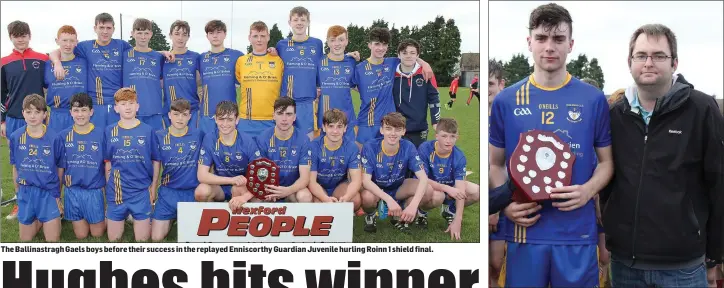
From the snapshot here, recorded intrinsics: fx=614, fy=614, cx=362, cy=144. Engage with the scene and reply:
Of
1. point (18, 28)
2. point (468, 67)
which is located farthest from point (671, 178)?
point (18, 28)

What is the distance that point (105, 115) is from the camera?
11.5ft

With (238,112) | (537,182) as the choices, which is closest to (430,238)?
(537,182)

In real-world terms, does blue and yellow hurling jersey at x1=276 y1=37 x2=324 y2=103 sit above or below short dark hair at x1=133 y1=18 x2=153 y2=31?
below

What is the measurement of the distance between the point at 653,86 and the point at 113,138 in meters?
2.67

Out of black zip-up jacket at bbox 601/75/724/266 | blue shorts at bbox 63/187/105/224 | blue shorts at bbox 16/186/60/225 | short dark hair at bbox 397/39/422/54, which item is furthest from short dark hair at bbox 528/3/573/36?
blue shorts at bbox 16/186/60/225

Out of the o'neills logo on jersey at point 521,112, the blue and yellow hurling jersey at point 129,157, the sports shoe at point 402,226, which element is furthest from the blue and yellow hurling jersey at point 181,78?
the o'neills logo on jersey at point 521,112

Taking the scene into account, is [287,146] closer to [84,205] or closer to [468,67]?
[468,67]

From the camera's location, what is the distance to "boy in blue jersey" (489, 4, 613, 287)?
8.55 feet

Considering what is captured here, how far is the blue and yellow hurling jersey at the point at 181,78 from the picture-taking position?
3559 millimetres

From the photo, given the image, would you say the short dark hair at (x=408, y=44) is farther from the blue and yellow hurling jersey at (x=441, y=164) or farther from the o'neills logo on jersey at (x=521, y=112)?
the o'neills logo on jersey at (x=521, y=112)

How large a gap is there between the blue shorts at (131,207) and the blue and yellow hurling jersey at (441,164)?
5.02 ft

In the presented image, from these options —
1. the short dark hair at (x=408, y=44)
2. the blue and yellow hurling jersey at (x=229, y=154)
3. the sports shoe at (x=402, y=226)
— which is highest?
the short dark hair at (x=408, y=44)

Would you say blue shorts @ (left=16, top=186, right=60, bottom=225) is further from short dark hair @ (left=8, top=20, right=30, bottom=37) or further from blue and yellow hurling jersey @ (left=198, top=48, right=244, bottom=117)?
blue and yellow hurling jersey @ (left=198, top=48, right=244, bottom=117)

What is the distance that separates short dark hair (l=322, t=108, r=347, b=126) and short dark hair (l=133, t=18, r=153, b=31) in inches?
40.7
